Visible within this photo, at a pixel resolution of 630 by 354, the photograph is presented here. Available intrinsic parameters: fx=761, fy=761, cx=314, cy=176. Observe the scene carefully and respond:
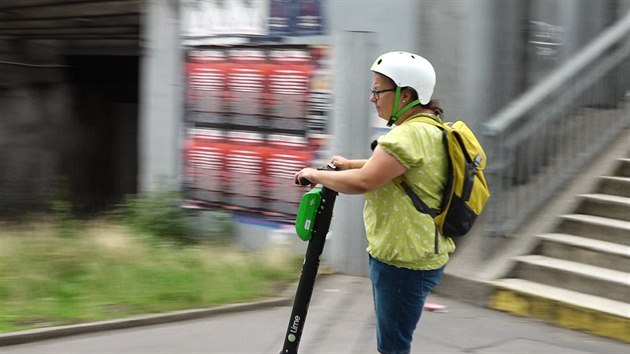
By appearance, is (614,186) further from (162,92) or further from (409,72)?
(162,92)

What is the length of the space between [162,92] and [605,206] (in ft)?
16.8

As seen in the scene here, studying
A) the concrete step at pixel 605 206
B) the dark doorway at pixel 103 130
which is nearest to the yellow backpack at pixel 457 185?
→ the concrete step at pixel 605 206

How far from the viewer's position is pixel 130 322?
5285mm

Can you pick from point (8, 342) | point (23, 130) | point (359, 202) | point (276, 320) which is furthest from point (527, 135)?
point (23, 130)

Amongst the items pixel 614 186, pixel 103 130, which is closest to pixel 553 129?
pixel 614 186

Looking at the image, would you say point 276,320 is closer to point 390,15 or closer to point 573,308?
point 573,308

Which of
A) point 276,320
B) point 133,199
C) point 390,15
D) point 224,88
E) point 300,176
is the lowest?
point 276,320

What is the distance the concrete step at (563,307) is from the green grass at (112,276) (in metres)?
1.85

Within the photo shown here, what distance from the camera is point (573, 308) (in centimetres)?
534

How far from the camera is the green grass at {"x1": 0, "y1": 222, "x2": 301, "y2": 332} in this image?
216 inches

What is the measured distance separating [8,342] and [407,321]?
109 inches

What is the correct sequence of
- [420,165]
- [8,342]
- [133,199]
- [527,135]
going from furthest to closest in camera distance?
[133,199] < [527,135] < [8,342] < [420,165]

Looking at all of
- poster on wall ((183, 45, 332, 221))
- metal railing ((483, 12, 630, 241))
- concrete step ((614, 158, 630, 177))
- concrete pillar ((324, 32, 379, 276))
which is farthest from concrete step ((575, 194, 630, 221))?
poster on wall ((183, 45, 332, 221))

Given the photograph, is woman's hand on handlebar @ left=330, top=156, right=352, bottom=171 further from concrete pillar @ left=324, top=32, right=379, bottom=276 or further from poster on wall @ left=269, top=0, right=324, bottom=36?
poster on wall @ left=269, top=0, right=324, bottom=36
